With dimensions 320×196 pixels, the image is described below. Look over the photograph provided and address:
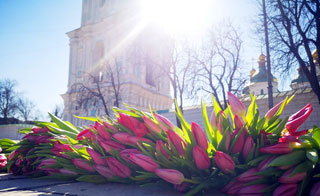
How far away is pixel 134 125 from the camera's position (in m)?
1.15

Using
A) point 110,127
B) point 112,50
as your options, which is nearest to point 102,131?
point 110,127

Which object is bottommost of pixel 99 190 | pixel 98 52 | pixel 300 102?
pixel 99 190

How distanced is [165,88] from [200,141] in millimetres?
43244

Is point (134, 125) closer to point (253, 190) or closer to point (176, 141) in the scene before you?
point (176, 141)

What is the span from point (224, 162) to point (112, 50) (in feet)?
120

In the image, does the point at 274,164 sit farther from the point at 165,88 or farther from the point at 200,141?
the point at 165,88

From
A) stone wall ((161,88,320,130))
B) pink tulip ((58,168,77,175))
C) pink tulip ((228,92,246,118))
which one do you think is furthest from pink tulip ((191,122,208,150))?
stone wall ((161,88,320,130))

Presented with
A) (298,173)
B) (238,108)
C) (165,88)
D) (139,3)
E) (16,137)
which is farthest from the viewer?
(165,88)

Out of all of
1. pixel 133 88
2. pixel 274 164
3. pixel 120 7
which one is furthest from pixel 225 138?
pixel 120 7

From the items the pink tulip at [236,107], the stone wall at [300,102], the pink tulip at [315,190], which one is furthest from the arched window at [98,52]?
the pink tulip at [315,190]

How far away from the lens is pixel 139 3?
37.1 metres

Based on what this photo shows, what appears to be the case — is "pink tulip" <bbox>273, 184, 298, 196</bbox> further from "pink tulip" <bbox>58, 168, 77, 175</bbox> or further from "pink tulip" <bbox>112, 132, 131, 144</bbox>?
"pink tulip" <bbox>58, 168, 77, 175</bbox>

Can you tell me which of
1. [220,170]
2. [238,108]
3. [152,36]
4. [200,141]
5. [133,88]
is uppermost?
[152,36]

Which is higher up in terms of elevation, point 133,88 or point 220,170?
point 133,88
